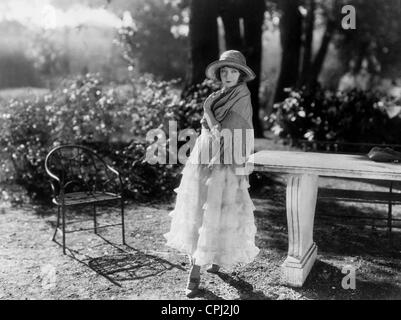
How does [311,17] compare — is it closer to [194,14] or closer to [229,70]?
[194,14]

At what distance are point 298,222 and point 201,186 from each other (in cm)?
107

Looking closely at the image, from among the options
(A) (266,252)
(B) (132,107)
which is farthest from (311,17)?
(A) (266,252)

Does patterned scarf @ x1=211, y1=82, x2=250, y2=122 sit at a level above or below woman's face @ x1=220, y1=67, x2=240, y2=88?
below

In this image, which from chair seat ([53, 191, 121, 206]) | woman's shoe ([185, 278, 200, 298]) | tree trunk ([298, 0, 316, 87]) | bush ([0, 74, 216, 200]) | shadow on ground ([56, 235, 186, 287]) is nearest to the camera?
woman's shoe ([185, 278, 200, 298])

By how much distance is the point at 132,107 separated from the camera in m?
8.70

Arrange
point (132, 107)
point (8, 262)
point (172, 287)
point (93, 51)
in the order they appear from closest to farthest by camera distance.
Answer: point (172, 287), point (8, 262), point (132, 107), point (93, 51)

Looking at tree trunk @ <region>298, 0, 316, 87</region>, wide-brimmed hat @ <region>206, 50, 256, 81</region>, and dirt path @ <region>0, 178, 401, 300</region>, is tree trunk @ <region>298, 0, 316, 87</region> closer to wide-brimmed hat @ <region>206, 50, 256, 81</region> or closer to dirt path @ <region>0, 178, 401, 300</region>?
dirt path @ <region>0, 178, 401, 300</region>

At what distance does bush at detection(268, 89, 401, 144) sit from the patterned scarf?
19.8 feet

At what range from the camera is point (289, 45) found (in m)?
15.7

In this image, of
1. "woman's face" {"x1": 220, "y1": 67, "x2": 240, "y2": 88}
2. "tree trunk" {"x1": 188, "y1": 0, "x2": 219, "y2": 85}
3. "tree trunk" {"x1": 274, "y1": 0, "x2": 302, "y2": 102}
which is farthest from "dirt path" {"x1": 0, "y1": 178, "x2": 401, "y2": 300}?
"tree trunk" {"x1": 274, "y1": 0, "x2": 302, "y2": 102}

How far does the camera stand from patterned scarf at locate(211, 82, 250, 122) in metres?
4.48

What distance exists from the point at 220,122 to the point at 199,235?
3.47 feet

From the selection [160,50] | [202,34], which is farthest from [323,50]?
[160,50]

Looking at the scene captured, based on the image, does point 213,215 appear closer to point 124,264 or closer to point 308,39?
point 124,264
